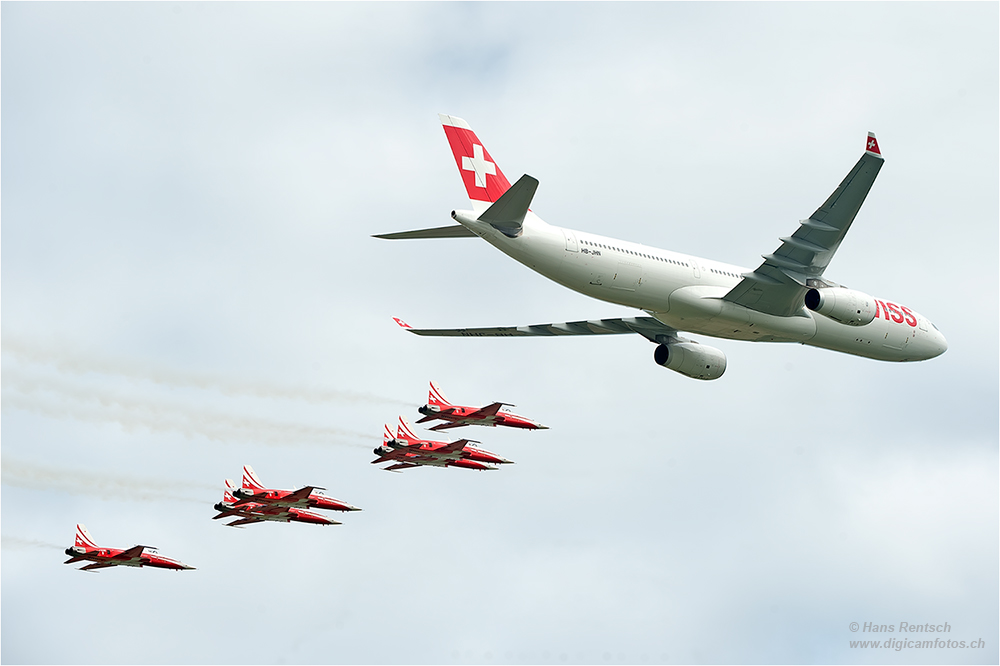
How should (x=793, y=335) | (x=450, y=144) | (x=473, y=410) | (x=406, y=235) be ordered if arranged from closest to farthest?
(x=406, y=235) → (x=450, y=144) → (x=793, y=335) → (x=473, y=410)

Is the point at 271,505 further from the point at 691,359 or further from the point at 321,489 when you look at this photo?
the point at 691,359

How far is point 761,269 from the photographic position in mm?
39500

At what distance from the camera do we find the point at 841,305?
39219 mm

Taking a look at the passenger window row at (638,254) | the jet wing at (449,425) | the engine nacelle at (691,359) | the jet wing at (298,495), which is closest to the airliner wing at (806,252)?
the passenger window row at (638,254)

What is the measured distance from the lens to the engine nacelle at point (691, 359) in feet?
147

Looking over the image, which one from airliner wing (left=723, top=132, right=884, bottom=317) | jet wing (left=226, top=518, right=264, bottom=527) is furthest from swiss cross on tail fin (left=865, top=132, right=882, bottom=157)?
jet wing (left=226, top=518, right=264, bottom=527)

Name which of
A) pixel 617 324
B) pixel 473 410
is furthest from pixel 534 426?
pixel 617 324

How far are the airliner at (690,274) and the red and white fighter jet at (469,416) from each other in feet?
A: 10.3

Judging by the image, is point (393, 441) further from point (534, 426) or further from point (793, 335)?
point (793, 335)

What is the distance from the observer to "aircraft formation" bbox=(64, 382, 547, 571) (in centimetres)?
4512

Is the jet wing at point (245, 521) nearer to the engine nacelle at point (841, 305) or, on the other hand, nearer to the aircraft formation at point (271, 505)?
the aircraft formation at point (271, 505)

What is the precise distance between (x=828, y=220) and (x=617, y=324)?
1000 cm

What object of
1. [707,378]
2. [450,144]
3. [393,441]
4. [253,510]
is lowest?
[253,510]

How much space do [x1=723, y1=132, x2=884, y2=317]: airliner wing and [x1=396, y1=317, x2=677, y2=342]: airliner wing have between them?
462 cm
